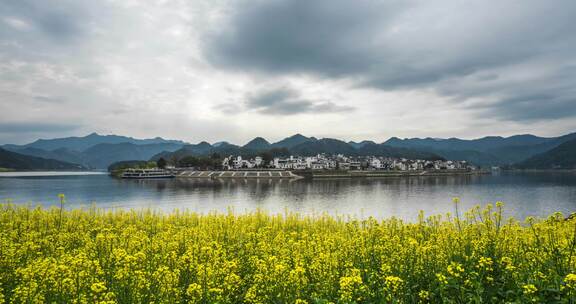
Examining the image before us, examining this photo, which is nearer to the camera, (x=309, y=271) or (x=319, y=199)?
(x=309, y=271)

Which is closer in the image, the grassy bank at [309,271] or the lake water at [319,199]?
the grassy bank at [309,271]

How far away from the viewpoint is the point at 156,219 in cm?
2239

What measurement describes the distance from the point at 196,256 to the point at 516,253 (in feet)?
33.4

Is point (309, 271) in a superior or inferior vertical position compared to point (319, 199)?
superior

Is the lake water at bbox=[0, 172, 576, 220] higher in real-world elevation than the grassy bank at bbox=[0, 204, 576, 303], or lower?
lower

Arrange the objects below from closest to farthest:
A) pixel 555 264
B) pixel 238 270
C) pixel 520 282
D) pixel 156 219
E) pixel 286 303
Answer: pixel 286 303 < pixel 520 282 < pixel 555 264 < pixel 238 270 < pixel 156 219

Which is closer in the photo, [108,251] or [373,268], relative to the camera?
[373,268]

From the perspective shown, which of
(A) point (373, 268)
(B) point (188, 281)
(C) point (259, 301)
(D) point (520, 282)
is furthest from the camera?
(A) point (373, 268)

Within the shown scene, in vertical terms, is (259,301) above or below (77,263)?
below

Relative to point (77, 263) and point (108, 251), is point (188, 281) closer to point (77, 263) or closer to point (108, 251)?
point (77, 263)

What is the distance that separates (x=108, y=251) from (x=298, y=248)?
6.99 meters

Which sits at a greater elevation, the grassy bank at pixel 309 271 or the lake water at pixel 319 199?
the grassy bank at pixel 309 271

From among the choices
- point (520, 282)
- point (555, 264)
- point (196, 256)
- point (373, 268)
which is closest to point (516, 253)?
point (555, 264)

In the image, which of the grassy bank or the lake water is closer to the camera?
the grassy bank
